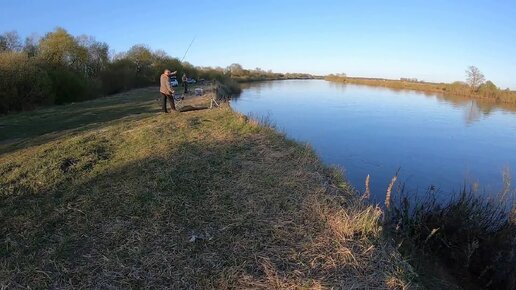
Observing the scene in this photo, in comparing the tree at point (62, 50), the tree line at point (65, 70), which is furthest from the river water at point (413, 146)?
the tree at point (62, 50)

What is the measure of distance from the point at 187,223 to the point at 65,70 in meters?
35.0

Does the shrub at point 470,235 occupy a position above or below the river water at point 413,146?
above

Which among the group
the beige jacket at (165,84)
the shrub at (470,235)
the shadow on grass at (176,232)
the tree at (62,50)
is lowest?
the shrub at (470,235)

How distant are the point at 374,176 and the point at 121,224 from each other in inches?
376

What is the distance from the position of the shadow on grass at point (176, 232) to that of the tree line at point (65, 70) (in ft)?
72.3

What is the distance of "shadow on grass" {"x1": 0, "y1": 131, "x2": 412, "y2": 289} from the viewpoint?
392 centimetres

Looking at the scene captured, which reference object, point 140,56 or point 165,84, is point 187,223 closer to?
point 165,84

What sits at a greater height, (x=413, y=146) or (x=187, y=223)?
(x=187, y=223)

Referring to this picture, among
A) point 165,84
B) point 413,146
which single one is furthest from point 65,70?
point 413,146

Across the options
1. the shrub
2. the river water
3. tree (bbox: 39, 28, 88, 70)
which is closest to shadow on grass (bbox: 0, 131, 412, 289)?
the shrub

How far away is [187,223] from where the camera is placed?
510 cm

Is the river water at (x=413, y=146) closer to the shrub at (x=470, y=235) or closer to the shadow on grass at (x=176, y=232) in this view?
the shrub at (x=470, y=235)

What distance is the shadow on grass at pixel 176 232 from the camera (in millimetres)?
3920

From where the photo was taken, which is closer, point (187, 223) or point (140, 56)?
point (187, 223)
